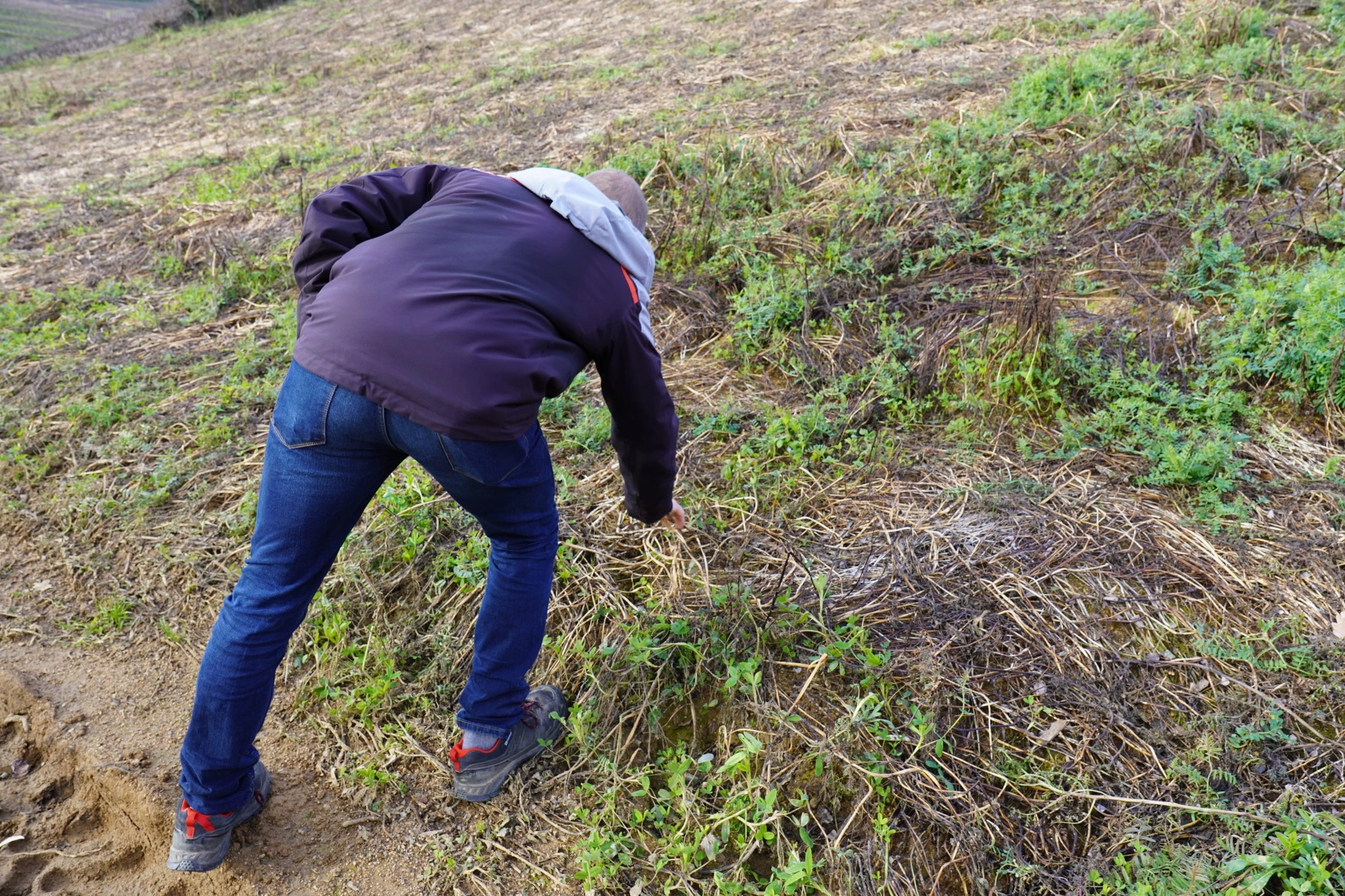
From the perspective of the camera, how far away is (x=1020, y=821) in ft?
6.79

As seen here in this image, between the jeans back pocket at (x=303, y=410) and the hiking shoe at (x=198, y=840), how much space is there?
1.08m

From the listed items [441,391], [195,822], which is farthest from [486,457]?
[195,822]

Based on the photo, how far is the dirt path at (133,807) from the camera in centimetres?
224

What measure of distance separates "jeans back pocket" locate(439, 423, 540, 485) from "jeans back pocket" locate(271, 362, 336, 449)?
0.27m

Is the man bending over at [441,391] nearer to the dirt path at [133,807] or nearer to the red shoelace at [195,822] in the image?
the red shoelace at [195,822]

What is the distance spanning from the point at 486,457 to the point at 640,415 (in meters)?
0.41

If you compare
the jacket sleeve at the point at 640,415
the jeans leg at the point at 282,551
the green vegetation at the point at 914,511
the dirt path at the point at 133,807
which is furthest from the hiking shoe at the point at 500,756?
the jacket sleeve at the point at 640,415

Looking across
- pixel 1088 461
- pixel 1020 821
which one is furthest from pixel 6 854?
pixel 1088 461

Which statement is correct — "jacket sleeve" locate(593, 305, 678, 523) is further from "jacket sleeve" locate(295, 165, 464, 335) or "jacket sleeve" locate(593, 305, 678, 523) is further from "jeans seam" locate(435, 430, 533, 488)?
"jacket sleeve" locate(295, 165, 464, 335)

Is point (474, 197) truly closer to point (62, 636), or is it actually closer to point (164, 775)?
point (164, 775)

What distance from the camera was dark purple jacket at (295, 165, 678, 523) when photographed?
1.73 meters

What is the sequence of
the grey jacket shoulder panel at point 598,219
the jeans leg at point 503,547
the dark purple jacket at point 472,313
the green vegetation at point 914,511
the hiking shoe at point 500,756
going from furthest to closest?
the hiking shoe at point 500,756, the green vegetation at point 914,511, the grey jacket shoulder panel at point 598,219, the jeans leg at point 503,547, the dark purple jacket at point 472,313

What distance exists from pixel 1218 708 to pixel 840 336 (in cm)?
209

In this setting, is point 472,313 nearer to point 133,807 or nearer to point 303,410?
point 303,410
